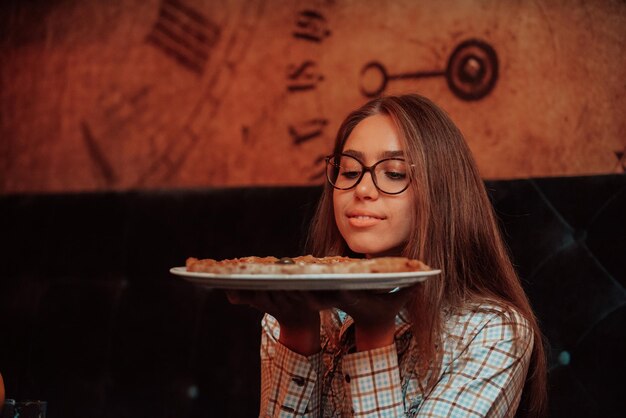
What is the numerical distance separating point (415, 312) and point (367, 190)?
0.76ft

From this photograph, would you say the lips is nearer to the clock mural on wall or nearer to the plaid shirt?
the plaid shirt

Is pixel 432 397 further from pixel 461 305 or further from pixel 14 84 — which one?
pixel 14 84

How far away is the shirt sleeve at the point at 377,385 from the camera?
1295 mm

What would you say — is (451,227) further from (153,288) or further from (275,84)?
(153,288)

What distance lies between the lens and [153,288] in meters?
2.29

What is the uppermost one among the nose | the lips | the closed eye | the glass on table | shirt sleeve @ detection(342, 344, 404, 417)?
the closed eye

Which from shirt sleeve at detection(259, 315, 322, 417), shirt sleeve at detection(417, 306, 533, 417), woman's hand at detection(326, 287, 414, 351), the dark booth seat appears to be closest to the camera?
woman's hand at detection(326, 287, 414, 351)

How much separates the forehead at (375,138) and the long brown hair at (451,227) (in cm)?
2

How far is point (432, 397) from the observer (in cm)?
131

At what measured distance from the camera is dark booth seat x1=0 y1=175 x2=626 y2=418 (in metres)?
1.86

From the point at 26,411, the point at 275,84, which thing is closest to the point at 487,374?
the point at 26,411

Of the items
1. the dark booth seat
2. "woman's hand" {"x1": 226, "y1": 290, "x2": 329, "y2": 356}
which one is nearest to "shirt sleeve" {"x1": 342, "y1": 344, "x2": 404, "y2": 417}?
"woman's hand" {"x1": 226, "y1": 290, "x2": 329, "y2": 356}

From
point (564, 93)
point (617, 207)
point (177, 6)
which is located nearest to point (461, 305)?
point (617, 207)

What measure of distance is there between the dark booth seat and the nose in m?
0.57
